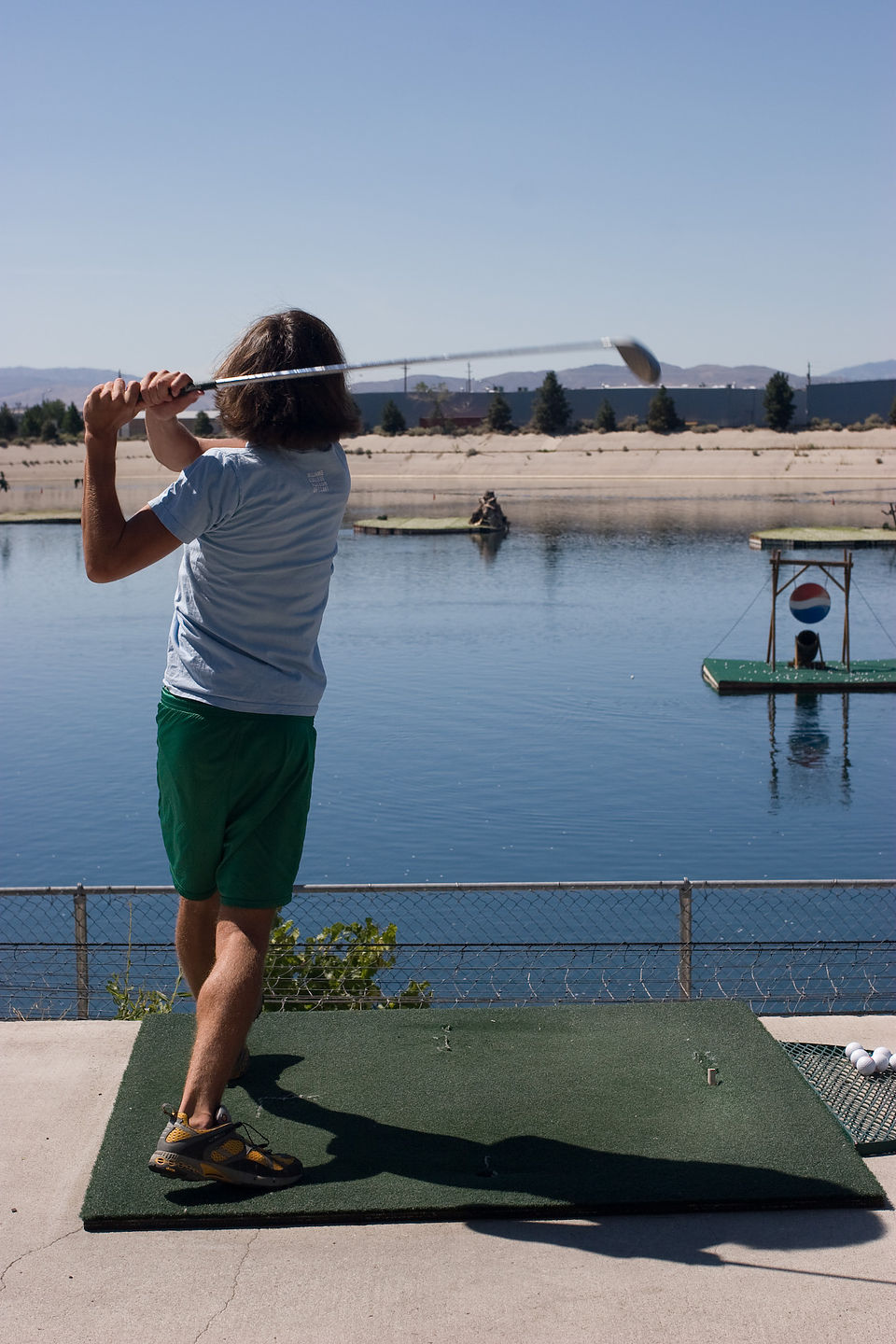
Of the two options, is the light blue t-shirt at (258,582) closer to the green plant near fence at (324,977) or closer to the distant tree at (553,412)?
the green plant near fence at (324,977)

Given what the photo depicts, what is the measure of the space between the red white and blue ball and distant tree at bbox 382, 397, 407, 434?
65291mm

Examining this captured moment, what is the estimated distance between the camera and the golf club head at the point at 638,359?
3.03 meters

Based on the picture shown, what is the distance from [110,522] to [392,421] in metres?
84.9

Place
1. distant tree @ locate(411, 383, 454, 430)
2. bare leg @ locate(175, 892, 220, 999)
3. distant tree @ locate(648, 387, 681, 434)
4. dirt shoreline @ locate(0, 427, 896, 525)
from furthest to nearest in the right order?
1. distant tree @ locate(411, 383, 454, 430)
2. distant tree @ locate(648, 387, 681, 434)
3. dirt shoreline @ locate(0, 427, 896, 525)
4. bare leg @ locate(175, 892, 220, 999)

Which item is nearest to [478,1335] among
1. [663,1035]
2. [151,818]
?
[663,1035]

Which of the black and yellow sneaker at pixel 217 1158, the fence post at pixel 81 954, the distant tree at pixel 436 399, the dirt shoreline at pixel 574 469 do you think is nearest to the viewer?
the black and yellow sneaker at pixel 217 1158

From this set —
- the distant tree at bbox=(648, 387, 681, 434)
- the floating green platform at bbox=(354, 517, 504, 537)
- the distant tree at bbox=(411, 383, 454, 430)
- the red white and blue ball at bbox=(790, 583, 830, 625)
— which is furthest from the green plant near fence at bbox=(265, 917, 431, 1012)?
the distant tree at bbox=(411, 383, 454, 430)

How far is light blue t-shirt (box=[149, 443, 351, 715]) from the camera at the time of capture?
118 inches

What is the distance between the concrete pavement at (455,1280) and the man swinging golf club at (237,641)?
0.82ft

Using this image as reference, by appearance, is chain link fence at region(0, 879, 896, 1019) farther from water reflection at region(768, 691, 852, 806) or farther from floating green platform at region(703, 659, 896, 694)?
floating green platform at region(703, 659, 896, 694)

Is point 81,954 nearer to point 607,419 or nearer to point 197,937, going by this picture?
point 197,937

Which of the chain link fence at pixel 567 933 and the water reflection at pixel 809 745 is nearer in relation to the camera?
the chain link fence at pixel 567 933

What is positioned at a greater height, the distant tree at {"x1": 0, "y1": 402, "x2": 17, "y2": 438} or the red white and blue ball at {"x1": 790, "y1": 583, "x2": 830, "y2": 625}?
the distant tree at {"x1": 0, "y1": 402, "x2": 17, "y2": 438}

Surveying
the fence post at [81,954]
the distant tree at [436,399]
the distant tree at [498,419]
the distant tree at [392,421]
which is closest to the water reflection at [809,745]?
the fence post at [81,954]
